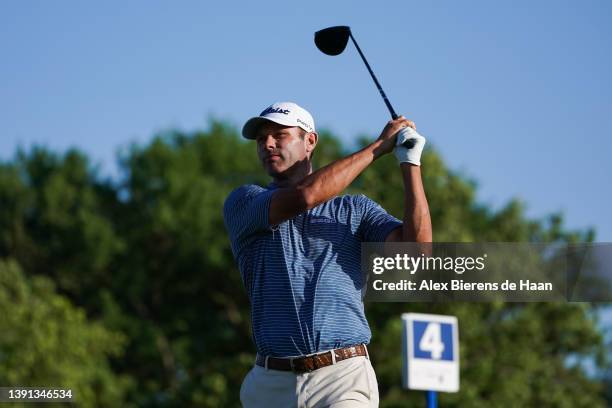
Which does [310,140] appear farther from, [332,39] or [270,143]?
[332,39]

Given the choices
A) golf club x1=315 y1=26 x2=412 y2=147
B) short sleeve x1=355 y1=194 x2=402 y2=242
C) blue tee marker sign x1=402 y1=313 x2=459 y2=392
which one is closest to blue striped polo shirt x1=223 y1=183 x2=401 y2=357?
short sleeve x1=355 y1=194 x2=402 y2=242

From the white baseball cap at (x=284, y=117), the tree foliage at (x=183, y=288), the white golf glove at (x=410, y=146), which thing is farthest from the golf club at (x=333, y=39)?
the tree foliage at (x=183, y=288)

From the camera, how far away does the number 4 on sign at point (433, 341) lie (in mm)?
12000

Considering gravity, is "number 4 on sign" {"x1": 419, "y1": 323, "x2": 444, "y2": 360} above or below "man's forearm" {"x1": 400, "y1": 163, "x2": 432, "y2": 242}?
above

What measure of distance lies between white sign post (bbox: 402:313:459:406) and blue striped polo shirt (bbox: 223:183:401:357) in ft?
19.9

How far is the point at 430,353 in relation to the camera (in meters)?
12.0

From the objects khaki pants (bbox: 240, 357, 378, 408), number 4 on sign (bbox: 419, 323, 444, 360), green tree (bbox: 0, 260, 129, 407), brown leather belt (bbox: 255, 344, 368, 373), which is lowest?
khaki pants (bbox: 240, 357, 378, 408)

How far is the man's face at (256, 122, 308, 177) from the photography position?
5910 mm

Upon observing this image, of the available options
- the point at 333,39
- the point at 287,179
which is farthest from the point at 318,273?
the point at 333,39

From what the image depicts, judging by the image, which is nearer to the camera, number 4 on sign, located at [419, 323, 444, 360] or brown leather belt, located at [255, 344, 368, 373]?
brown leather belt, located at [255, 344, 368, 373]

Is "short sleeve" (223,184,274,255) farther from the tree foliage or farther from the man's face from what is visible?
the tree foliage

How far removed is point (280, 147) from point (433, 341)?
6560mm

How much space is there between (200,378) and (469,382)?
10.9 m

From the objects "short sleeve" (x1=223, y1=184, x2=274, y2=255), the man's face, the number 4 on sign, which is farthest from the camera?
the number 4 on sign
